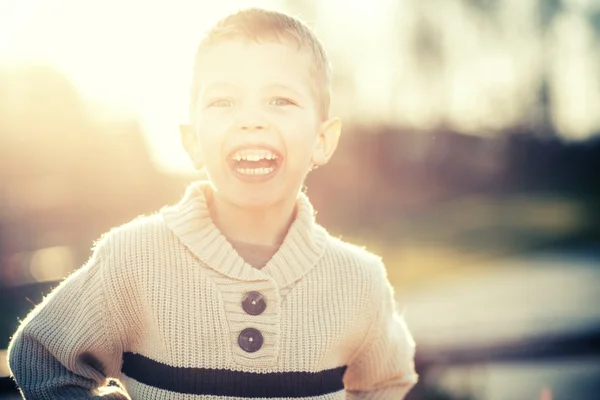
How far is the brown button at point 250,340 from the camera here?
5.90 feet

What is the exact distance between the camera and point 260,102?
185 cm

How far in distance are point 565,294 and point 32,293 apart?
20.9ft

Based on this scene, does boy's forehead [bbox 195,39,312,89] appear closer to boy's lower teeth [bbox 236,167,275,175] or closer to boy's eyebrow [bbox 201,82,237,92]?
boy's eyebrow [bbox 201,82,237,92]

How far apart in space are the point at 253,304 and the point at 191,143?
1.61ft

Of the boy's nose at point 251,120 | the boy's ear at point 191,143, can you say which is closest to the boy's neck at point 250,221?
the boy's ear at point 191,143

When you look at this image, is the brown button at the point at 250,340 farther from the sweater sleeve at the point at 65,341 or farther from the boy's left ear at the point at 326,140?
the boy's left ear at the point at 326,140

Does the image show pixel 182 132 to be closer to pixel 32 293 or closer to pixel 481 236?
pixel 32 293

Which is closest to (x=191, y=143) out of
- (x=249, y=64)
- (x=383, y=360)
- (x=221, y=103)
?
(x=221, y=103)

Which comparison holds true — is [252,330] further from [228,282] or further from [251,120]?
[251,120]

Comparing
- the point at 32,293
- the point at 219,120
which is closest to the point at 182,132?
the point at 219,120

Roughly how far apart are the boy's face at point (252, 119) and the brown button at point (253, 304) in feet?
0.77

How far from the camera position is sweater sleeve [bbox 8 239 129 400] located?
1.75 metres

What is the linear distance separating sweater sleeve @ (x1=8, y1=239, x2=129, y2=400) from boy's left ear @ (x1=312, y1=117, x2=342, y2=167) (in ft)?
2.17

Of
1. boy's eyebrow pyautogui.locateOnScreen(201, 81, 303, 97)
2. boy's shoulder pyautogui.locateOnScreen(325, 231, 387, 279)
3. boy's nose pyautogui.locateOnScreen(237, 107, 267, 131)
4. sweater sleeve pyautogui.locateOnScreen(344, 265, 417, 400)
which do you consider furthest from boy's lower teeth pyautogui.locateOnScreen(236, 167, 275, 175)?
sweater sleeve pyautogui.locateOnScreen(344, 265, 417, 400)
